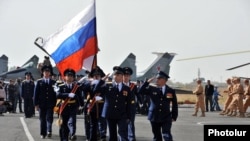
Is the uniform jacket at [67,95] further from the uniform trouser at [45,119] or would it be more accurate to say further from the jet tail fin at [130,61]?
the jet tail fin at [130,61]

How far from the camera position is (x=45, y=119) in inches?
543

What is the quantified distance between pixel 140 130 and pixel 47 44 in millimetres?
4749

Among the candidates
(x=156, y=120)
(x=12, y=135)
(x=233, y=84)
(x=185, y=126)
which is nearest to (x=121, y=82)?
(x=156, y=120)

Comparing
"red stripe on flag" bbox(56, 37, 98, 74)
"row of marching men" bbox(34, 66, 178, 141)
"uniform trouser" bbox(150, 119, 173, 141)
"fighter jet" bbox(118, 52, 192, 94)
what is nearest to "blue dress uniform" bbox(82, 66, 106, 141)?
"row of marching men" bbox(34, 66, 178, 141)

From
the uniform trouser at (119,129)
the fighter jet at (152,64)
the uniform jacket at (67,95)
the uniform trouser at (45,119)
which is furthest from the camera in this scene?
the fighter jet at (152,64)

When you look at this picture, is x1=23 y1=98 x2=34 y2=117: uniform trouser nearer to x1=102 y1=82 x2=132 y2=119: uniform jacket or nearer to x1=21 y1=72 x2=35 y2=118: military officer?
x1=21 y1=72 x2=35 y2=118: military officer

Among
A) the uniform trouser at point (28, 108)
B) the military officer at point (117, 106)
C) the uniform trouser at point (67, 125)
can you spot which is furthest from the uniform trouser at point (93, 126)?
the uniform trouser at point (28, 108)

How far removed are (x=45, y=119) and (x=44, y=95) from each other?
2.12ft

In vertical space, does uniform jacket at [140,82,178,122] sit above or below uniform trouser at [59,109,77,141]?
above

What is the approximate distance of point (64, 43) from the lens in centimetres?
1277

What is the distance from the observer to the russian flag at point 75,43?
1224 cm

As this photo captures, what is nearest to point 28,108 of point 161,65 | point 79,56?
point 79,56

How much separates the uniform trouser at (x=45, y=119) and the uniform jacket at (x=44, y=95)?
0.52 ft

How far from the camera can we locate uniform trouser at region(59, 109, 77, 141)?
11562 millimetres
